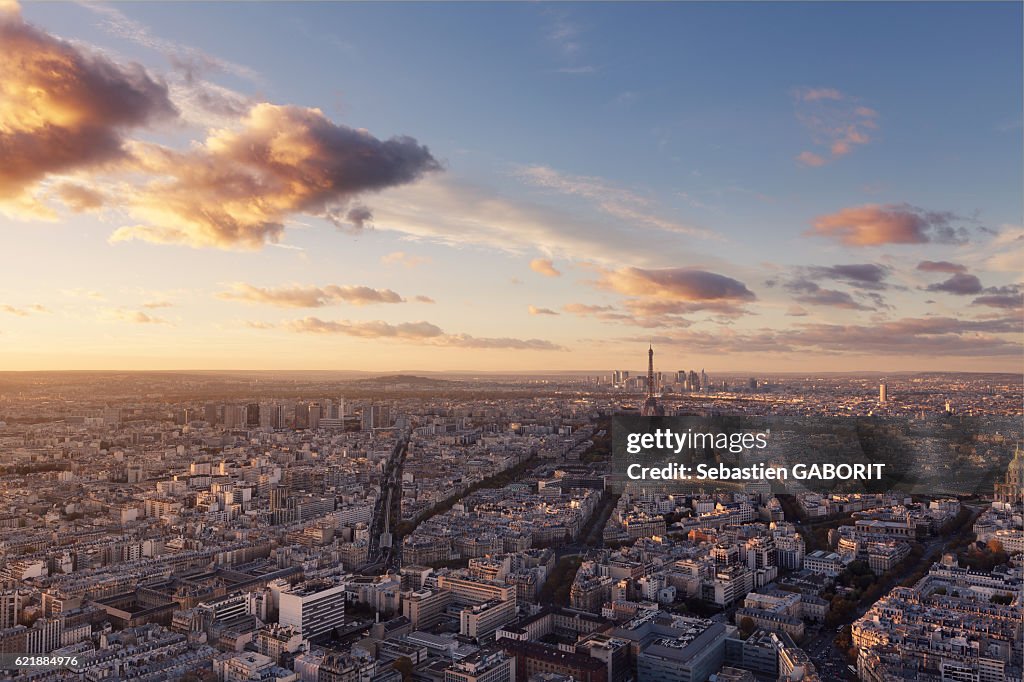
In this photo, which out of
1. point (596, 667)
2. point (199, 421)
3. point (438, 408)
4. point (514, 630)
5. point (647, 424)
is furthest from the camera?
point (438, 408)

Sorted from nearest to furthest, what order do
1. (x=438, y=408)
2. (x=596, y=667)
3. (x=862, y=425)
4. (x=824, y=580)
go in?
(x=596, y=667)
(x=824, y=580)
(x=862, y=425)
(x=438, y=408)

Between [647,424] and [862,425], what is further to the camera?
[647,424]

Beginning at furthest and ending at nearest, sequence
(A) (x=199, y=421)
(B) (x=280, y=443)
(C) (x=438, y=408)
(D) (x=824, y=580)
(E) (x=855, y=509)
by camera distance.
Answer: (C) (x=438, y=408)
(A) (x=199, y=421)
(B) (x=280, y=443)
(E) (x=855, y=509)
(D) (x=824, y=580)

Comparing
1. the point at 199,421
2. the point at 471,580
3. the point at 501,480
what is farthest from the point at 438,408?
the point at 471,580

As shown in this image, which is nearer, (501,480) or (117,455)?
(501,480)

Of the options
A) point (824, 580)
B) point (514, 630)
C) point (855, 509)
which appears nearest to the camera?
point (514, 630)

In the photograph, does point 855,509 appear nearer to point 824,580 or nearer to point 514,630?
point 824,580

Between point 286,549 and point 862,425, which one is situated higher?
point 862,425

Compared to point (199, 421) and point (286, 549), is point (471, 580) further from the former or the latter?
point (199, 421)

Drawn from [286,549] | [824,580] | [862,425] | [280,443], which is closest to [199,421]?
[280,443]
